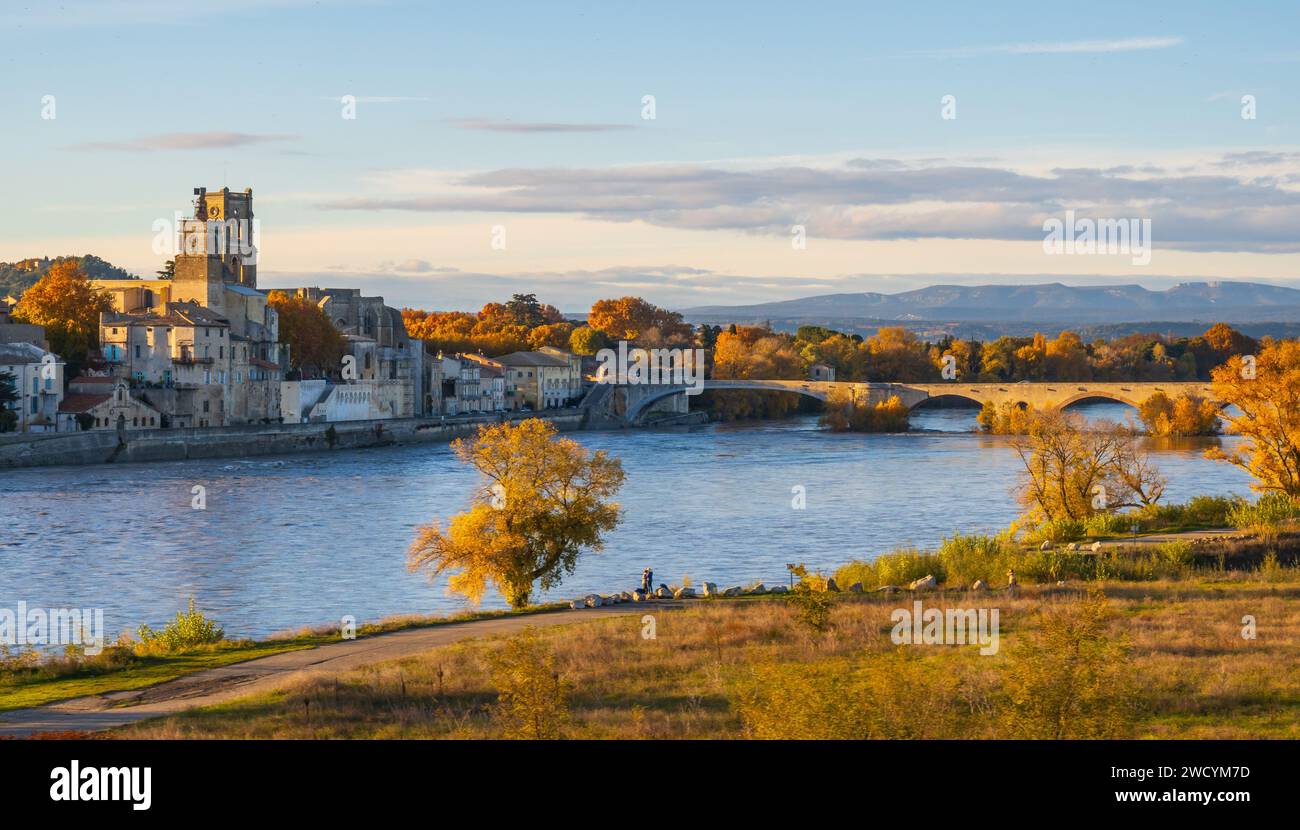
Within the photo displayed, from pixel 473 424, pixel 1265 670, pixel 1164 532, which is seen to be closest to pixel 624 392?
pixel 473 424

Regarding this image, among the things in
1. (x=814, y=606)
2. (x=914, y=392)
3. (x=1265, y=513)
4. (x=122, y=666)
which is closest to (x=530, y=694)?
(x=814, y=606)

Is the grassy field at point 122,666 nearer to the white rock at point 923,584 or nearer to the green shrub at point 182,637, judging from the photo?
the green shrub at point 182,637

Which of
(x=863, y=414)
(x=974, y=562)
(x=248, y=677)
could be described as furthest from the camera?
(x=863, y=414)

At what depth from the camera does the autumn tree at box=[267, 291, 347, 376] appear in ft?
321

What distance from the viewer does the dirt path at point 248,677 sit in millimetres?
16297

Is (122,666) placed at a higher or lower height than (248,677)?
lower

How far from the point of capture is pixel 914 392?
10025cm

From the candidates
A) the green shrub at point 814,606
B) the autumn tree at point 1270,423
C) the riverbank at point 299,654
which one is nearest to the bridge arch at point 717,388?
the autumn tree at point 1270,423

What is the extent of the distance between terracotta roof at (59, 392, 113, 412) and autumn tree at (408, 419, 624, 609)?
46.9m

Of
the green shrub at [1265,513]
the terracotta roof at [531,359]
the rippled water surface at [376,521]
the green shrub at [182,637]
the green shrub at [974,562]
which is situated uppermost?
the terracotta roof at [531,359]

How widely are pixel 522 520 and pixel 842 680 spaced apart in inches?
567

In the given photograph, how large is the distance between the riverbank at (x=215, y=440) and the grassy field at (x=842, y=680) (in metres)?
47.2

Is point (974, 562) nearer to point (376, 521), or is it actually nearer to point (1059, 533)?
point (1059, 533)

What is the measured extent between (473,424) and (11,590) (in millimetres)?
64014
